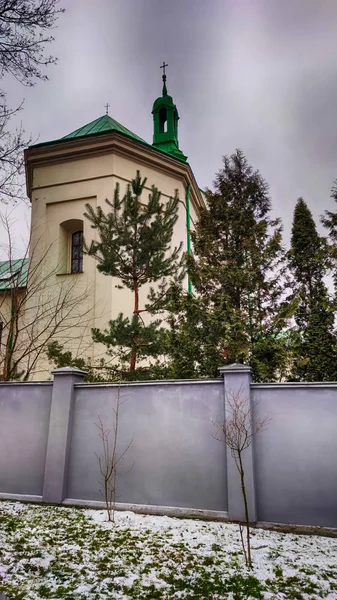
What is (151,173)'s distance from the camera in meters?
13.1

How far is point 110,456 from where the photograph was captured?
19.1ft

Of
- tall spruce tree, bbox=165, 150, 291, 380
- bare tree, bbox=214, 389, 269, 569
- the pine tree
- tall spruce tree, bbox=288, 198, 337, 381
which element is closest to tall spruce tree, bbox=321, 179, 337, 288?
tall spruce tree, bbox=288, 198, 337, 381

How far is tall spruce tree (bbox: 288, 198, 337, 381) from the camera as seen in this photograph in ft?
26.6

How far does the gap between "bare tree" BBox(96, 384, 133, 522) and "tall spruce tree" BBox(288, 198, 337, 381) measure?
158 inches

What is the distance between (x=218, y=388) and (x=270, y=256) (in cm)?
428

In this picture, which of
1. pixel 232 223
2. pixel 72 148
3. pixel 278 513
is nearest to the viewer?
pixel 278 513

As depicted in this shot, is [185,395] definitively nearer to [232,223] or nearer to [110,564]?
[110,564]

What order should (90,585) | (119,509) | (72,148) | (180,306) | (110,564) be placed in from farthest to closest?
(72,148) → (180,306) → (119,509) → (110,564) → (90,585)

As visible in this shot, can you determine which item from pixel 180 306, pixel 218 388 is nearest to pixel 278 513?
pixel 218 388

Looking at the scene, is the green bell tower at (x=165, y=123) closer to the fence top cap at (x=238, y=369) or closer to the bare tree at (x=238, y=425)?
the fence top cap at (x=238, y=369)

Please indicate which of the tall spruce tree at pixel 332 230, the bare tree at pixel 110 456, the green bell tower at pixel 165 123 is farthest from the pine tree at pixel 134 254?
the green bell tower at pixel 165 123

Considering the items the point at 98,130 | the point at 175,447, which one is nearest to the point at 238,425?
the point at 175,447

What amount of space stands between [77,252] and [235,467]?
9.54 m

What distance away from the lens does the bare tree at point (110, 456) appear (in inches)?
223
